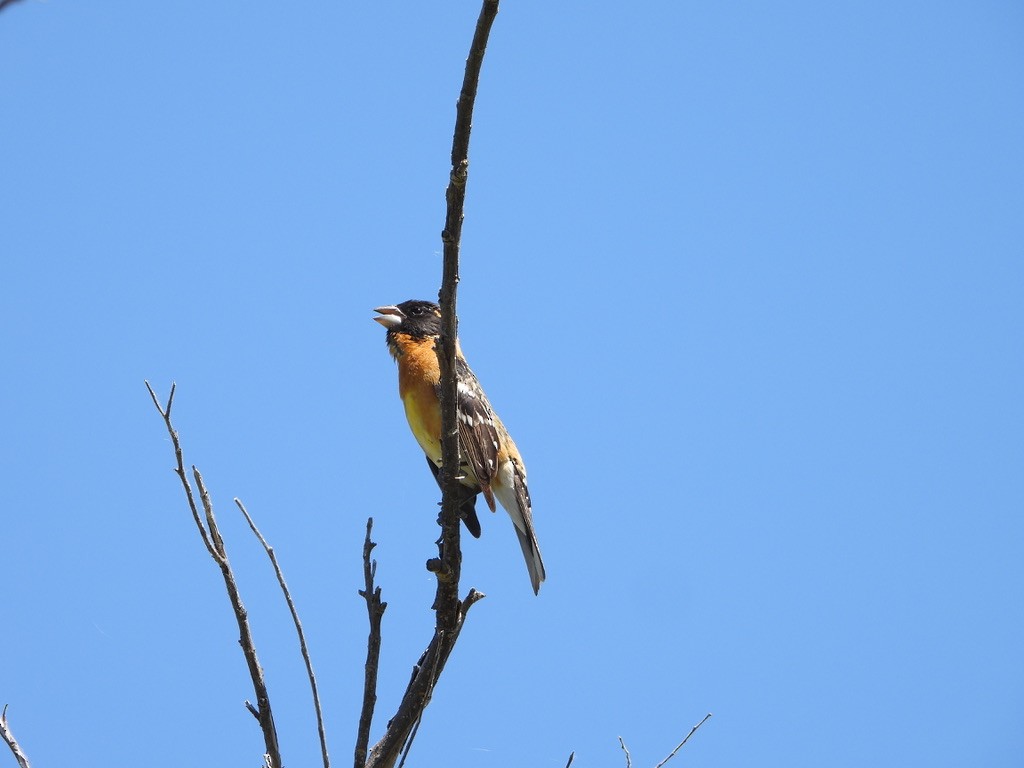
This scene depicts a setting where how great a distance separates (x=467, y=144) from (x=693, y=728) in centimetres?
262

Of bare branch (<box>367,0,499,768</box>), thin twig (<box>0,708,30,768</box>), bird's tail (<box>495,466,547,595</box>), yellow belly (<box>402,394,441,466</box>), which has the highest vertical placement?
yellow belly (<box>402,394,441,466</box>)

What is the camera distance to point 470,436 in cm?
634

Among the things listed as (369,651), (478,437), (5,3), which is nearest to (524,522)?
(478,437)

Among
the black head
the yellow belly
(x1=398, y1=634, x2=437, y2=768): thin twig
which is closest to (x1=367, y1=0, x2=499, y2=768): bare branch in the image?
(x1=398, y1=634, x2=437, y2=768): thin twig

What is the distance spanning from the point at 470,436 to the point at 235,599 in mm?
3150

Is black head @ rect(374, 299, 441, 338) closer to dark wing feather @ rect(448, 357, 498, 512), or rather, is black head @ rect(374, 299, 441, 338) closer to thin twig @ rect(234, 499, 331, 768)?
dark wing feather @ rect(448, 357, 498, 512)

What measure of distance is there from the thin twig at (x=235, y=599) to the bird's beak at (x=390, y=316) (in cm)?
411

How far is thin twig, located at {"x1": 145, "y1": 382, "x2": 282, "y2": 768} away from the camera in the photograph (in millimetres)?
3262

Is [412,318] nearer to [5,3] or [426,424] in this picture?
[426,424]

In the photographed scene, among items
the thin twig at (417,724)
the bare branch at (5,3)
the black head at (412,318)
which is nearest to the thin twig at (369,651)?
the thin twig at (417,724)

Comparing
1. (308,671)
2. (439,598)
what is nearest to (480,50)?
(308,671)

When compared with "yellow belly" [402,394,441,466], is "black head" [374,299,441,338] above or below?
above

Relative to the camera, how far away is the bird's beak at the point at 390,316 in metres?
7.45

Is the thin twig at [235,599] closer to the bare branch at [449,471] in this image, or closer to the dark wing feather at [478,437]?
the bare branch at [449,471]
